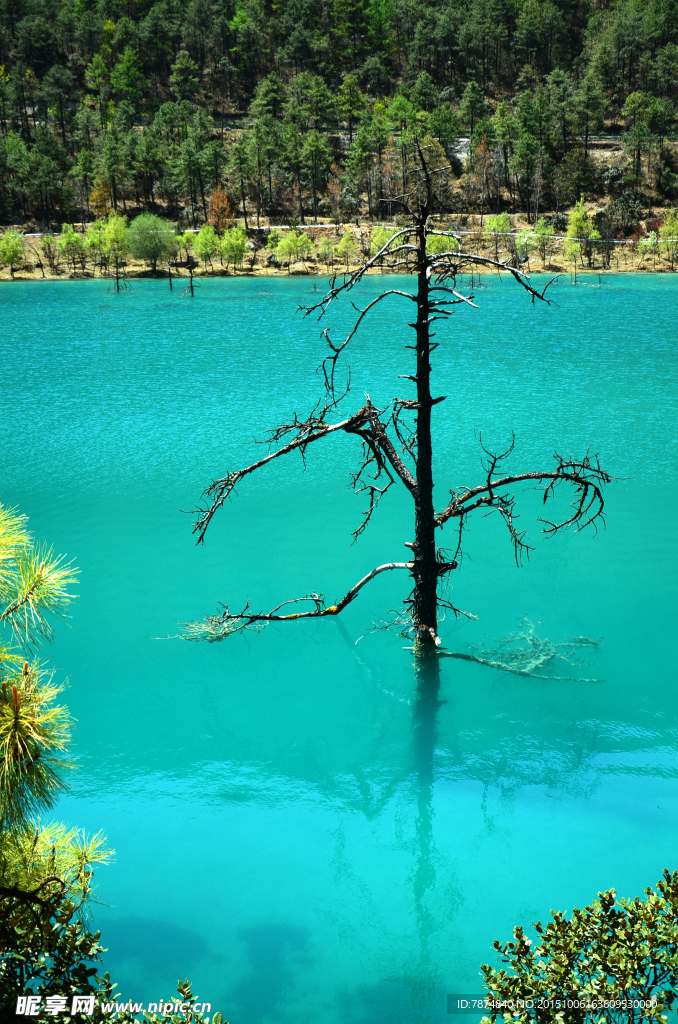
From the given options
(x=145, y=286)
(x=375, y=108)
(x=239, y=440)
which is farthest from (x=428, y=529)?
(x=375, y=108)

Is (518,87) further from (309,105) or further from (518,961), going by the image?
(518,961)

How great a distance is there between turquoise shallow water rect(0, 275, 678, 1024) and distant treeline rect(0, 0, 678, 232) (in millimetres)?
102669

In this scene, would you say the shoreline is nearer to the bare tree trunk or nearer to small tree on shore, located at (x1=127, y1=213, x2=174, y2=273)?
small tree on shore, located at (x1=127, y1=213, x2=174, y2=273)

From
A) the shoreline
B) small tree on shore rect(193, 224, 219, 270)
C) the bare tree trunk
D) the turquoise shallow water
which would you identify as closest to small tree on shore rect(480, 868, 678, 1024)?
the turquoise shallow water

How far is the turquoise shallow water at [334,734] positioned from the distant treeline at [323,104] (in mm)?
102669

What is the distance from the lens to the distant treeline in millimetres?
119188

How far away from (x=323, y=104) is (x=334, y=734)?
148568 mm

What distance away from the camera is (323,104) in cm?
14025

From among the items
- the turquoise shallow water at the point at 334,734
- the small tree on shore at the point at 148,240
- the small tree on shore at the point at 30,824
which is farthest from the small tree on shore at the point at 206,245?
the small tree on shore at the point at 30,824

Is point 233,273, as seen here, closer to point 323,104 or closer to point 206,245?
point 206,245

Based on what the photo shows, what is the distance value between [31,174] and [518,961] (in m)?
127

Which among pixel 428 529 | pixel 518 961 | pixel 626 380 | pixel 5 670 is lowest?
pixel 518 961

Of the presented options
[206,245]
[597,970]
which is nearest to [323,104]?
[206,245]

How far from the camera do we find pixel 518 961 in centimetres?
563
